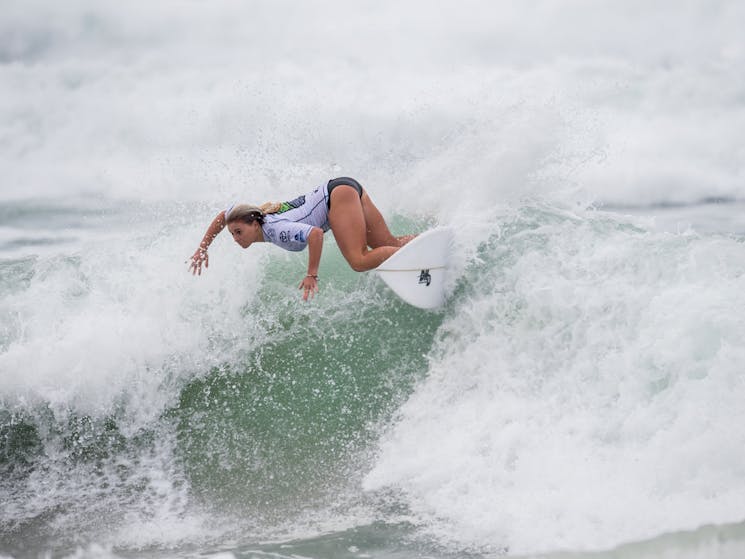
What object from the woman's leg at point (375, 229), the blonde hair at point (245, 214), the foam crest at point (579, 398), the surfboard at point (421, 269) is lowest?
the foam crest at point (579, 398)

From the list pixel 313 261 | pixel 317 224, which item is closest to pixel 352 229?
pixel 317 224

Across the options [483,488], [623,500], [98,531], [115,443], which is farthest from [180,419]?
[623,500]

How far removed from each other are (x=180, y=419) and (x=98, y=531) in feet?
3.24

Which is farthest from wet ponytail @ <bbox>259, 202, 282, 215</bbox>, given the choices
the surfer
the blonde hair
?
the blonde hair

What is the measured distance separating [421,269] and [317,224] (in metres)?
0.78

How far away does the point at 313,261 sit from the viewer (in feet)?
13.2

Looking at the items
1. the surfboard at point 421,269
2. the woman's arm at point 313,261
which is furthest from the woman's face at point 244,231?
the surfboard at point 421,269

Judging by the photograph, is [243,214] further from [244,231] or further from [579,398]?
[579,398]

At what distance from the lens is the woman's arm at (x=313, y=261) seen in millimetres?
3928

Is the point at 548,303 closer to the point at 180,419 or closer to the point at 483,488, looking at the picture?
the point at 483,488

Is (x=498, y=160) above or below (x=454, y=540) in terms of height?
above

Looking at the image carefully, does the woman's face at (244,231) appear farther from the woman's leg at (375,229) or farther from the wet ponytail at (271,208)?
the woman's leg at (375,229)

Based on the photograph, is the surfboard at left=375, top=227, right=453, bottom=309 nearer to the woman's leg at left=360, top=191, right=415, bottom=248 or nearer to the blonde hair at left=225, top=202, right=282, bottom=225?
the woman's leg at left=360, top=191, right=415, bottom=248

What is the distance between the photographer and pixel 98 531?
3775mm
